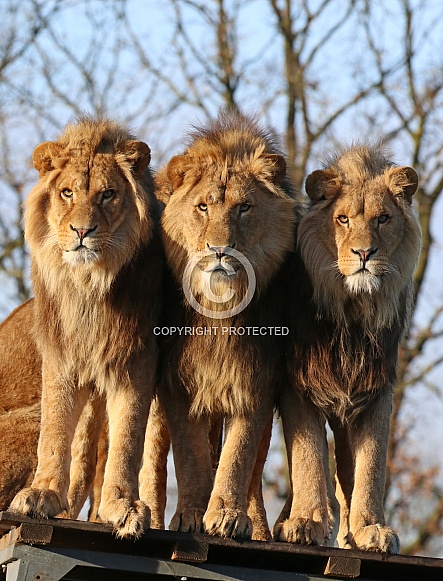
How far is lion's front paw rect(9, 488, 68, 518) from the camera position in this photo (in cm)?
562

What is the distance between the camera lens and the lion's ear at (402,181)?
639cm

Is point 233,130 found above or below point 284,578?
above

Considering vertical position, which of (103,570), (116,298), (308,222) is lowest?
(103,570)

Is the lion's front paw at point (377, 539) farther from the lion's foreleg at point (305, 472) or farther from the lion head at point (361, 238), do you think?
the lion head at point (361, 238)

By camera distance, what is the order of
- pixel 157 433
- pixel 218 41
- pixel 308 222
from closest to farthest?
pixel 308 222 → pixel 157 433 → pixel 218 41

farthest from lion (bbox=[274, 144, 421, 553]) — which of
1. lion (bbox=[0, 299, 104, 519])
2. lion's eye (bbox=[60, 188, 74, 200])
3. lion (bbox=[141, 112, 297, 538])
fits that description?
lion's eye (bbox=[60, 188, 74, 200])

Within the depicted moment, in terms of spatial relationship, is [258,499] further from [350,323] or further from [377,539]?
[350,323]

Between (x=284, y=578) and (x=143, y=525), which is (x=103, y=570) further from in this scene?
(x=284, y=578)

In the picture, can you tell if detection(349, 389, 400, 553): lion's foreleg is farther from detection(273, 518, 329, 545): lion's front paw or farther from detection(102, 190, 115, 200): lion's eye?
detection(102, 190, 115, 200): lion's eye

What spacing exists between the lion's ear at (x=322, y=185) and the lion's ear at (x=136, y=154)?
99cm

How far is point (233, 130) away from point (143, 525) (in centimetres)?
241

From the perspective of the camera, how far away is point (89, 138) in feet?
20.5

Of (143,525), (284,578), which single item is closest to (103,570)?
(143,525)

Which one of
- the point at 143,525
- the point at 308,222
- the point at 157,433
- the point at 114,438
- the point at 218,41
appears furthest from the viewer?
the point at 218,41
